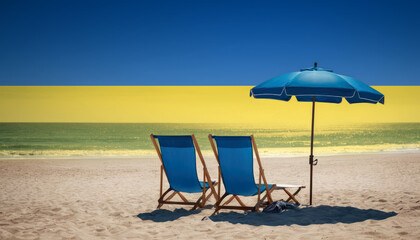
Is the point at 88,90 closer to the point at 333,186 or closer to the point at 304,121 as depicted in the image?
the point at 304,121

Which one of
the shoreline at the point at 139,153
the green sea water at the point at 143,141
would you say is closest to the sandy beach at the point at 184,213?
the shoreline at the point at 139,153

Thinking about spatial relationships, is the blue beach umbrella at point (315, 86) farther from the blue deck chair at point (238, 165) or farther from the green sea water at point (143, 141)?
the green sea water at point (143, 141)

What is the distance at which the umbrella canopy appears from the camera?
4871mm

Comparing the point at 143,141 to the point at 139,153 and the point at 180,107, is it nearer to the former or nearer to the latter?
the point at 139,153

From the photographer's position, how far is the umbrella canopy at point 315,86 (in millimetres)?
4871

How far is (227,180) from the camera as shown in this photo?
512 cm

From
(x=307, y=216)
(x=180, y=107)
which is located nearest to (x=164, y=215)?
(x=307, y=216)

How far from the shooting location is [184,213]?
5.47 m

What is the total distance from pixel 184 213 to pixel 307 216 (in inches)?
59.3

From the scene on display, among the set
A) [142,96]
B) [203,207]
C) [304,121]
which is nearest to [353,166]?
[203,207]

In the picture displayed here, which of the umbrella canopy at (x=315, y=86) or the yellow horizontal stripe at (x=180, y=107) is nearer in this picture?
the umbrella canopy at (x=315, y=86)

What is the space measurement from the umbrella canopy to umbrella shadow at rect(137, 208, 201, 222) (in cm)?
172

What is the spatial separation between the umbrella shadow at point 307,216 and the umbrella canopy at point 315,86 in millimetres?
1338

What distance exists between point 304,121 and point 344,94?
49.0 meters
